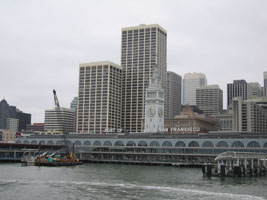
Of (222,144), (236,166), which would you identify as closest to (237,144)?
(222,144)

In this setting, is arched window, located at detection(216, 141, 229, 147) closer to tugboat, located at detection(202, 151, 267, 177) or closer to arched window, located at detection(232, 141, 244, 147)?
arched window, located at detection(232, 141, 244, 147)

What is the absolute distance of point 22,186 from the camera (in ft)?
308

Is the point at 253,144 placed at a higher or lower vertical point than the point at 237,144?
higher

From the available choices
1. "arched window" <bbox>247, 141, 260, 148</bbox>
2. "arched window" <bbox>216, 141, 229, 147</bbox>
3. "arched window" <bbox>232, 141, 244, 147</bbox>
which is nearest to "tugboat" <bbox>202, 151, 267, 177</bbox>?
"arched window" <bbox>247, 141, 260, 148</bbox>

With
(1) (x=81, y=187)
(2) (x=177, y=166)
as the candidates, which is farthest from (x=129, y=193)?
(2) (x=177, y=166)

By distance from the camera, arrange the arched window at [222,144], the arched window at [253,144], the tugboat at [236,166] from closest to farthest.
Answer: the tugboat at [236,166] → the arched window at [253,144] → the arched window at [222,144]

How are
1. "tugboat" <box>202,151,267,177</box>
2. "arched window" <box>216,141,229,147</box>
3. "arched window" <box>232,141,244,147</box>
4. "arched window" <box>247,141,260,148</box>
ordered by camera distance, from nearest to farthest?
"tugboat" <box>202,151,267,177</box> < "arched window" <box>247,141,260,148</box> < "arched window" <box>232,141,244,147</box> < "arched window" <box>216,141,229,147</box>

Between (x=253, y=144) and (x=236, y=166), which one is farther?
(x=253, y=144)

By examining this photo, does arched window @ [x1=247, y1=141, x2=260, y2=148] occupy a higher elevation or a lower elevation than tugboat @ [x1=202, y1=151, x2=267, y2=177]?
higher

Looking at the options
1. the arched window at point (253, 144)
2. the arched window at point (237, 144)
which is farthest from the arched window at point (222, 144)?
the arched window at point (253, 144)

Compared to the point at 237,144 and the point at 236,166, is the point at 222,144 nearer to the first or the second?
the point at 237,144

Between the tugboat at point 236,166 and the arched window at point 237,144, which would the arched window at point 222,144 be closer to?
the arched window at point 237,144

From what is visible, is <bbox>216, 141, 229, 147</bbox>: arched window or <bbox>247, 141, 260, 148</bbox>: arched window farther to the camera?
<bbox>216, 141, 229, 147</bbox>: arched window

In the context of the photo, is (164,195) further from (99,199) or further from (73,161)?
(73,161)
